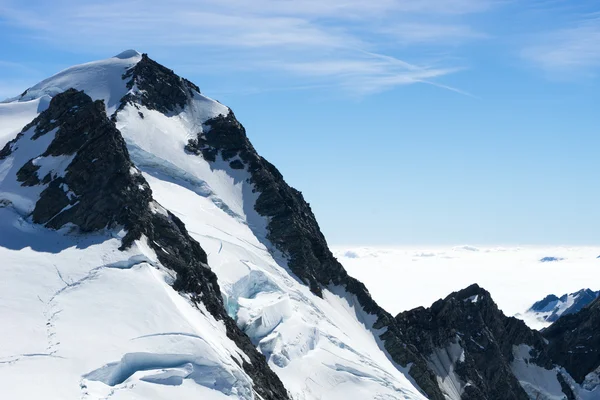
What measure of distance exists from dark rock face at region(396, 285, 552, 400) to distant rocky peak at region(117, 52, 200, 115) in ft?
183

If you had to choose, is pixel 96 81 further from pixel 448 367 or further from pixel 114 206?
pixel 448 367

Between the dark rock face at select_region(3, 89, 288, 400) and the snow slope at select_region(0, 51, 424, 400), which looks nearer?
the snow slope at select_region(0, 51, 424, 400)

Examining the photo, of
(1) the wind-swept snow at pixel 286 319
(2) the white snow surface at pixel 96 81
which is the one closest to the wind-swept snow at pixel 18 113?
(2) the white snow surface at pixel 96 81

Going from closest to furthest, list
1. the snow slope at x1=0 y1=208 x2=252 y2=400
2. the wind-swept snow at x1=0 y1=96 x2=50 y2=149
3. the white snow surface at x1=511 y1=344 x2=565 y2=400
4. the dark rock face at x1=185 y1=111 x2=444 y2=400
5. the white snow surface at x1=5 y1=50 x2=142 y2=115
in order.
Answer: the snow slope at x1=0 y1=208 x2=252 y2=400 → the dark rock face at x1=185 y1=111 x2=444 y2=400 → the wind-swept snow at x1=0 y1=96 x2=50 y2=149 → the white snow surface at x1=5 y1=50 x2=142 y2=115 → the white snow surface at x1=511 y1=344 x2=565 y2=400

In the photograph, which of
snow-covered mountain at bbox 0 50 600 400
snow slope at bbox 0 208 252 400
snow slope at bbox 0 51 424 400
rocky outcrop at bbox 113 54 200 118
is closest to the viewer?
snow slope at bbox 0 208 252 400

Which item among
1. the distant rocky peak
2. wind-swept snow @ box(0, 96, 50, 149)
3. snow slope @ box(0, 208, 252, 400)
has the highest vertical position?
the distant rocky peak

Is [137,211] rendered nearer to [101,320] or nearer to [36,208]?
[36,208]

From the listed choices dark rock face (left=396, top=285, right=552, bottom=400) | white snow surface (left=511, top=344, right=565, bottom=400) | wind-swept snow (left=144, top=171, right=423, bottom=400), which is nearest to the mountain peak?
wind-swept snow (left=144, top=171, right=423, bottom=400)

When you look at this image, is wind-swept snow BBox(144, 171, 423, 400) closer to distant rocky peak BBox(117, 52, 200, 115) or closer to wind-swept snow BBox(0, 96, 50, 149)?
distant rocky peak BBox(117, 52, 200, 115)

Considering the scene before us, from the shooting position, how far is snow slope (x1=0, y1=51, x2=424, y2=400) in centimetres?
5662

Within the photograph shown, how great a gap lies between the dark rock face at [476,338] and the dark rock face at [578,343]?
952 cm

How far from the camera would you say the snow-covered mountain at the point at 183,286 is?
5994 cm

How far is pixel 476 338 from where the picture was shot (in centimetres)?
14412

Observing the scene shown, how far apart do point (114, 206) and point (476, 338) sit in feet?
288
